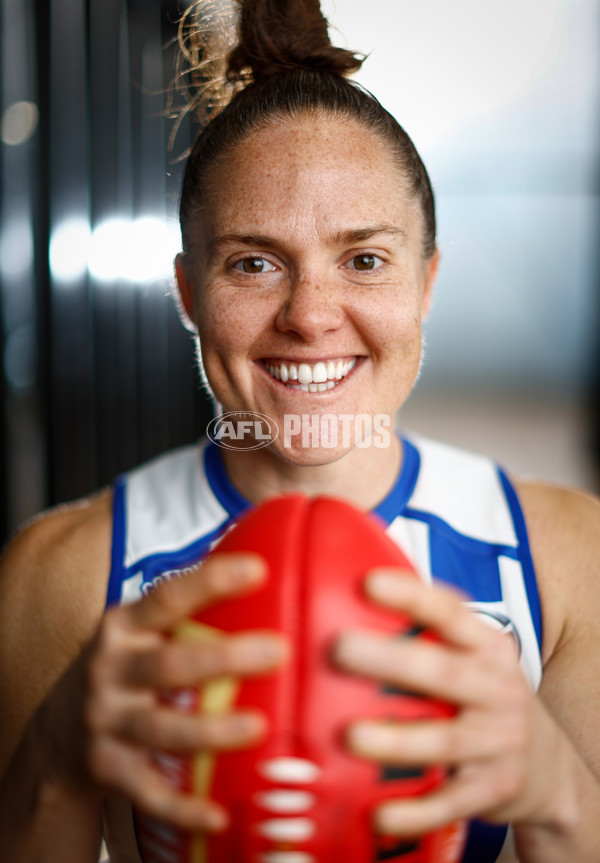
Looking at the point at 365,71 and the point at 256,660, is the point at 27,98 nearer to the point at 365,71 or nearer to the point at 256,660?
the point at 365,71

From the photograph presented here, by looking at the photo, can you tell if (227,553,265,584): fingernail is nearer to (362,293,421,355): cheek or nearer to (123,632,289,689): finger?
(123,632,289,689): finger

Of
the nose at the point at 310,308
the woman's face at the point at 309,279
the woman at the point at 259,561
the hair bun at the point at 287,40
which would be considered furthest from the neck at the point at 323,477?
the hair bun at the point at 287,40

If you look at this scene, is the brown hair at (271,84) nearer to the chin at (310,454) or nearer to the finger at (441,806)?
the chin at (310,454)

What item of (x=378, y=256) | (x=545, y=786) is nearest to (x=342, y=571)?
(x=545, y=786)

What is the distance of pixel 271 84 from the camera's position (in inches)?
32.5

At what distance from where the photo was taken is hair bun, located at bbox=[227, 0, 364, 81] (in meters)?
0.83

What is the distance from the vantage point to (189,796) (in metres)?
0.49

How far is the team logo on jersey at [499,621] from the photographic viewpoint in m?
0.91

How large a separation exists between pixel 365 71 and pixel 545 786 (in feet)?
2.35

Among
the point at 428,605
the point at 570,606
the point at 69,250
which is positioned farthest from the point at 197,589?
the point at 69,250

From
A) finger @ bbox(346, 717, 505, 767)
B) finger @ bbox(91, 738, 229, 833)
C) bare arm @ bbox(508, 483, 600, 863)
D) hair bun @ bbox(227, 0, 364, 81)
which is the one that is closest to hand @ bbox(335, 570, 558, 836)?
finger @ bbox(346, 717, 505, 767)

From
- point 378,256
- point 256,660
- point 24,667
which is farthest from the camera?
point 24,667

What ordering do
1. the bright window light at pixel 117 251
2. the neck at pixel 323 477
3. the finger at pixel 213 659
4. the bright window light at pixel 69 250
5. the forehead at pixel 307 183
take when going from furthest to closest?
the bright window light at pixel 69 250, the bright window light at pixel 117 251, the neck at pixel 323 477, the forehead at pixel 307 183, the finger at pixel 213 659

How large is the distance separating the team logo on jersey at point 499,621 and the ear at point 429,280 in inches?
14.5
